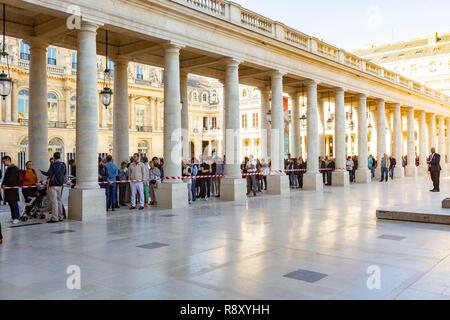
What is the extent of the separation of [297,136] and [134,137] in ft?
100

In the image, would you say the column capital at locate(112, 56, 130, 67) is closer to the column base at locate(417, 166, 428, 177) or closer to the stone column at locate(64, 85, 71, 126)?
the column base at locate(417, 166, 428, 177)

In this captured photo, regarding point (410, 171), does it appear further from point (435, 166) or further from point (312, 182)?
point (435, 166)

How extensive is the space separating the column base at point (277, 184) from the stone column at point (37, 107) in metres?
9.29

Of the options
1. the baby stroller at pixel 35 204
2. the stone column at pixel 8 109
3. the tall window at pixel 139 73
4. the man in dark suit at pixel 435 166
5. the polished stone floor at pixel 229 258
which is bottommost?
the polished stone floor at pixel 229 258

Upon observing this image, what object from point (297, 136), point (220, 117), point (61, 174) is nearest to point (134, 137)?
point (220, 117)

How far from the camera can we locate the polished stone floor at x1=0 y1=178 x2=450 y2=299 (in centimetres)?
486

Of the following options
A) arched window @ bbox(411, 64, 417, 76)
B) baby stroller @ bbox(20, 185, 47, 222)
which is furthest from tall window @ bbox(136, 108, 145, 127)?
baby stroller @ bbox(20, 185, 47, 222)

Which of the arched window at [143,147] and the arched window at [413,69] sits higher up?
the arched window at [413,69]

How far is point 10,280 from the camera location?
5.37 m

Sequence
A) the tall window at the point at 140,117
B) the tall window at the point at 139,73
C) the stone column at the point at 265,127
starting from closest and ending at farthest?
the stone column at the point at 265,127 < the tall window at the point at 139,73 < the tall window at the point at 140,117

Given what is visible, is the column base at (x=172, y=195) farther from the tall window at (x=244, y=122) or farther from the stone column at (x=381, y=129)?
the tall window at (x=244, y=122)

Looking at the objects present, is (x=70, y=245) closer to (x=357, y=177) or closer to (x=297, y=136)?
(x=297, y=136)

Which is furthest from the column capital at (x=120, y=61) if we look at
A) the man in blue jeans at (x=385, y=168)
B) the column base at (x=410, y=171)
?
the column base at (x=410, y=171)

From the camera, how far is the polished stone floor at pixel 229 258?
486 centimetres
